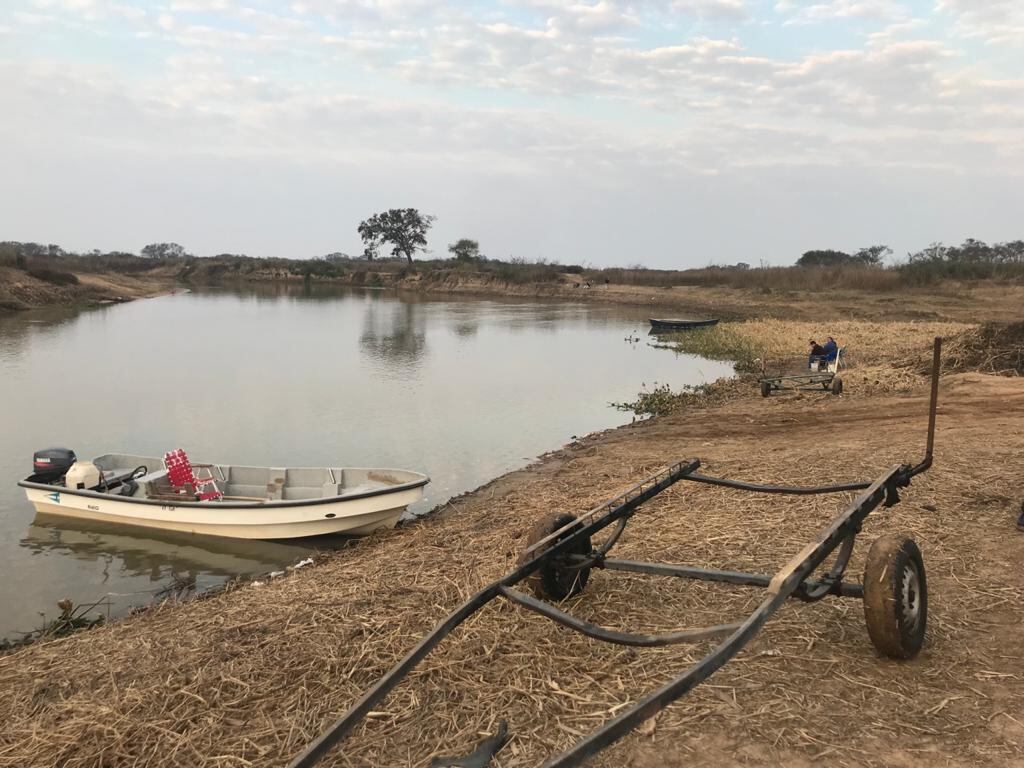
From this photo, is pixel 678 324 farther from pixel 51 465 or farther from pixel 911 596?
pixel 911 596

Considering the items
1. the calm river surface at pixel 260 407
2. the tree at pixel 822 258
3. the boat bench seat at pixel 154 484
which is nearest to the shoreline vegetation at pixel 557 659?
the calm river surface at pixel 260 407

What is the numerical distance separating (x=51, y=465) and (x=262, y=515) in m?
4.02

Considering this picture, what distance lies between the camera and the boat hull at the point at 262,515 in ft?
31.2

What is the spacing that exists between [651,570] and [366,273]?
A: 106639 millimetres

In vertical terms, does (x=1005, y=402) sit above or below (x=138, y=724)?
above

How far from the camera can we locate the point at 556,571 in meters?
4.42

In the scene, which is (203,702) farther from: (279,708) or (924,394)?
(924,394)

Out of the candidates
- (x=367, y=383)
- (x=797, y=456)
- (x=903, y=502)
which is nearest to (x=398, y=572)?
(x=903, y=502)

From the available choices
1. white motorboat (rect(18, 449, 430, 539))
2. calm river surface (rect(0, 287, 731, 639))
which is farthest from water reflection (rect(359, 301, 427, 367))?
white motorboat (rect(18, 449, 430, 539))

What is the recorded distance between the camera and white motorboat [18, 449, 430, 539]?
31.3 feet

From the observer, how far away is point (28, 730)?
150 inches

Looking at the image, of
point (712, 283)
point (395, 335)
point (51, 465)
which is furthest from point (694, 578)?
point (712, 283)

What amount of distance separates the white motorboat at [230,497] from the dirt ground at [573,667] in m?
2.40

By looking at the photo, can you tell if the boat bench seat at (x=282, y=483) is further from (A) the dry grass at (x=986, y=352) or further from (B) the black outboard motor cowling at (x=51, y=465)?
(A) the dry grass at (x=986, y=352)
